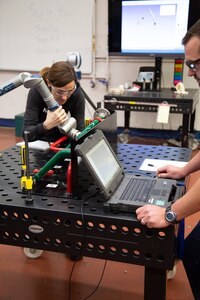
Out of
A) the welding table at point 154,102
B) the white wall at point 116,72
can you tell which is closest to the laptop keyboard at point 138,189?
the welding table at point 154,102

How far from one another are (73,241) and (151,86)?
279 centimetres

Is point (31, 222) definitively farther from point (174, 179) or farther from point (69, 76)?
point (69, 76)

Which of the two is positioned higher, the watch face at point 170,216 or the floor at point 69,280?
the watch face at point 170,216

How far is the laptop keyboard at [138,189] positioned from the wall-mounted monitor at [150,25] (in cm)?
256

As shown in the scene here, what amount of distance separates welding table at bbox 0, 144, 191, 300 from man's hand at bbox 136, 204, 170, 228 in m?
0.02

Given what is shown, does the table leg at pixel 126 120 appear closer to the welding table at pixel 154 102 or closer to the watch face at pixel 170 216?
the welding table at pixel 154 102

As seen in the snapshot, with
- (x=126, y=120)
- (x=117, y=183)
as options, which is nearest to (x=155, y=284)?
(x=117, y=183)

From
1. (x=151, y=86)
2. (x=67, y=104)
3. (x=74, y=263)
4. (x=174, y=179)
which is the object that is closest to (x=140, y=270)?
(x=74, y=263)

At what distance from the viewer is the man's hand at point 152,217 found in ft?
2.89

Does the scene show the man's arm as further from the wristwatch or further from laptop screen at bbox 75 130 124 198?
the wristwatch

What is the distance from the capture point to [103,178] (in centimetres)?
101

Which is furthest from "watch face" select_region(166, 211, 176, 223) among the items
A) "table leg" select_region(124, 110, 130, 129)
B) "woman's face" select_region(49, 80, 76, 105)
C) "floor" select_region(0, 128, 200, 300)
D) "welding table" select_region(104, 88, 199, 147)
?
"table leg" select_region(124, 110, 130, 129)

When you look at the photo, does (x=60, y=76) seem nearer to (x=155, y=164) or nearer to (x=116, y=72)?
(x=155, y=164)

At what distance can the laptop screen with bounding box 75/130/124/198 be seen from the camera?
3.16ft
